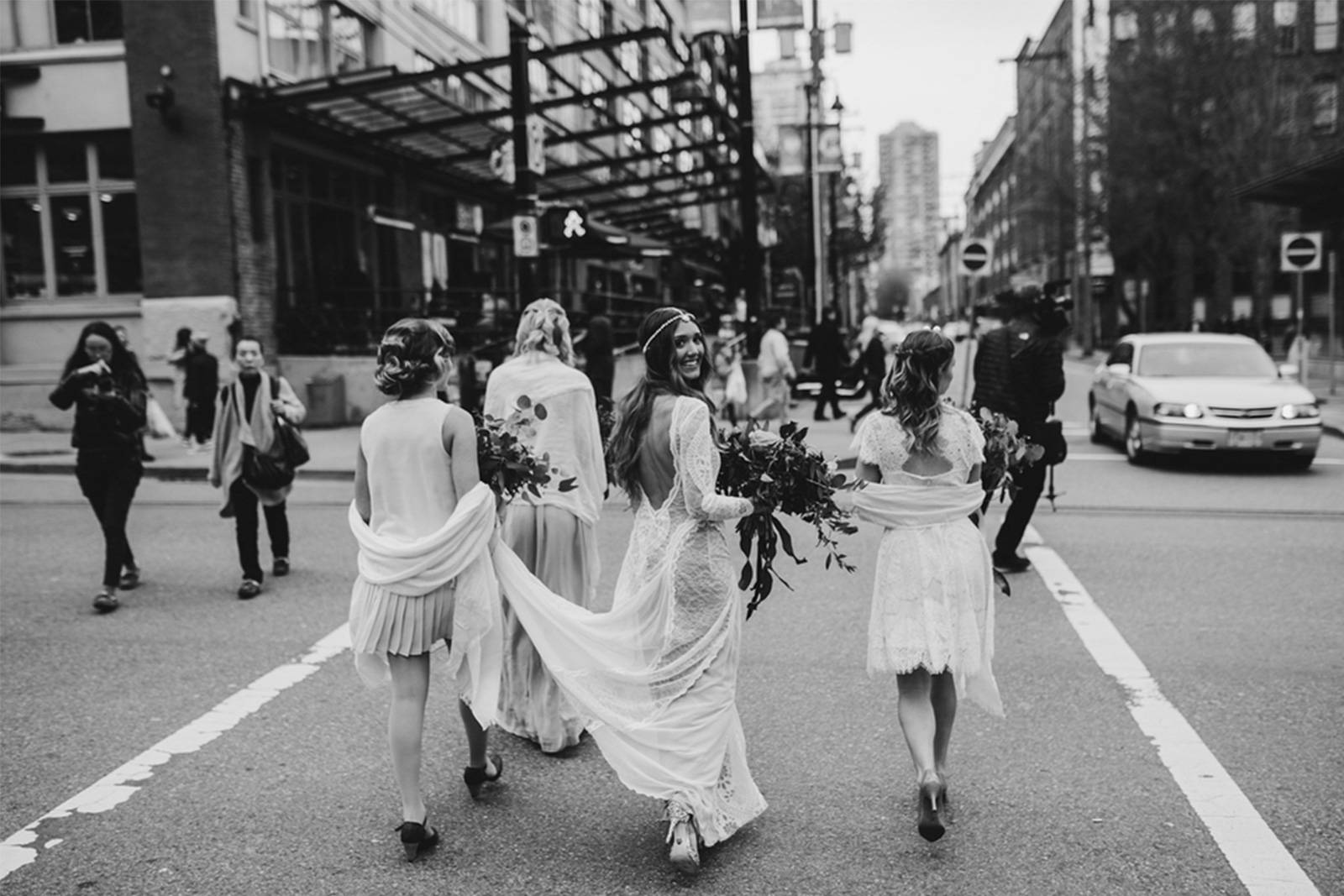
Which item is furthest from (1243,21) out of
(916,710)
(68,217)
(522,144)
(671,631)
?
(671,631)

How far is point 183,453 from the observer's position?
16547mm

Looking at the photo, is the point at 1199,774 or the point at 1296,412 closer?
the point at 1199,774

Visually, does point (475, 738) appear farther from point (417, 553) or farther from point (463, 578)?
point (417, 553)

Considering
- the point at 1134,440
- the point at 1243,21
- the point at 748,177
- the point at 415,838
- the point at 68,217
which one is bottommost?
the point at 415,838

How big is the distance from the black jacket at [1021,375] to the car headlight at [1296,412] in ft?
20.0

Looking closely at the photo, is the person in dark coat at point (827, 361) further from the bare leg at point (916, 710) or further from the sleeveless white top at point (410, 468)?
the sleeveless white top at point (410, 468)

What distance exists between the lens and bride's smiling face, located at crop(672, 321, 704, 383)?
161 inches

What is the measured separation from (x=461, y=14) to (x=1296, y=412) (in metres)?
21.2

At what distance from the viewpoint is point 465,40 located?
2823 centimetres

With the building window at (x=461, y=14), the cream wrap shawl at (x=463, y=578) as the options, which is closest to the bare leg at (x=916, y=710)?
the cream wrap shawl at (x=463, y=578)

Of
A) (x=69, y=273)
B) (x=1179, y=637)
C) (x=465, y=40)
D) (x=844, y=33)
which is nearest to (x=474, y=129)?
(x=465, y=40)

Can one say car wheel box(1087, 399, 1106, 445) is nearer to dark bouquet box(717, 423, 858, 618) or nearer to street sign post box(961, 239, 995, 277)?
street sign post box(961, 239, 995, 277)

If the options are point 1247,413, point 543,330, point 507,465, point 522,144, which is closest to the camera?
point 507,465

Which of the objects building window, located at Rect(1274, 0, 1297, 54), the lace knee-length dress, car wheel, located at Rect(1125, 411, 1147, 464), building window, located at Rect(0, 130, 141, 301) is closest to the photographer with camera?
the lace knee-length dress
